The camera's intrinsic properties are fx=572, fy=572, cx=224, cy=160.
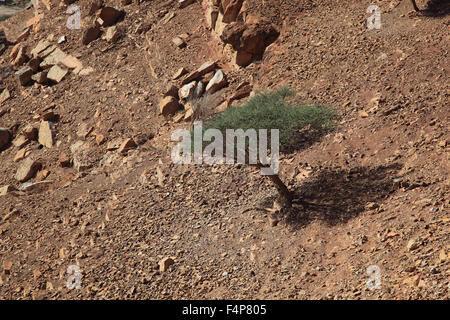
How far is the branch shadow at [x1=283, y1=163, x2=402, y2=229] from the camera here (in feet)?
Answer: 31.1

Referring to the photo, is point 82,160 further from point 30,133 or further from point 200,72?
point 200,72

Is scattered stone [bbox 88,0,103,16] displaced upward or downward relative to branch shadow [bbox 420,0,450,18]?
upward

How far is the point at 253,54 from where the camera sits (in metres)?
14.1

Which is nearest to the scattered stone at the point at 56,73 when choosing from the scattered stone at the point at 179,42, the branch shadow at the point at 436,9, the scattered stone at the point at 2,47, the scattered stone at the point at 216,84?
the scattered stone at the point at 2,47

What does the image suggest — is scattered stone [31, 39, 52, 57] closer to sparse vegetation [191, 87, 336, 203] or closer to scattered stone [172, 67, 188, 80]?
scattered stone [172, 67, 188, 80]

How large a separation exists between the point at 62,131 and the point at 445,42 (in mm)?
9364

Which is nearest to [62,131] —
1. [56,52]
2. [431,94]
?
[56,52]

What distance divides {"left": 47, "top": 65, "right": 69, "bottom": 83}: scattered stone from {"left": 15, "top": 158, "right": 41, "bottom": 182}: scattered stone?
3.24 metres

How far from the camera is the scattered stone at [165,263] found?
955 centimetres

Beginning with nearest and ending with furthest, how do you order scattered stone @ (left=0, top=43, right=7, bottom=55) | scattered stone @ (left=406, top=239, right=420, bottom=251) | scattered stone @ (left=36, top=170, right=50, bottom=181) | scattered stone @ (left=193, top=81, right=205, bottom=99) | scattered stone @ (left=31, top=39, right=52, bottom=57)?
scattered stone @ (left=406, top=239, right=420, bottom=251) < scattered stone @ (left=36, top=170, right=50, bottom=181) < scattered stone @ (left=193, top=81, right=205, bottom=99) < scattered stone @ (left=31, top=39, right=52, bottom=57) < scattered stone @ (left=0, top=43, right=7, bottom=55)

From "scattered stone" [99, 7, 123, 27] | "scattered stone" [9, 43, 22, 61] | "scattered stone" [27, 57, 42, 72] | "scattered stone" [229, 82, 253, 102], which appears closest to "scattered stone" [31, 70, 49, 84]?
"scattered stone" [27, 57, 42, 72]

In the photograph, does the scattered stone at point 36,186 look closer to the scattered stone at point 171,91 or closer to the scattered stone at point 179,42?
the scattered stone at point 171,91

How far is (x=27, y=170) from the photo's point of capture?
13.8m

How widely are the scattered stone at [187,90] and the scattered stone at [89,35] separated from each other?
4597 millimetres
